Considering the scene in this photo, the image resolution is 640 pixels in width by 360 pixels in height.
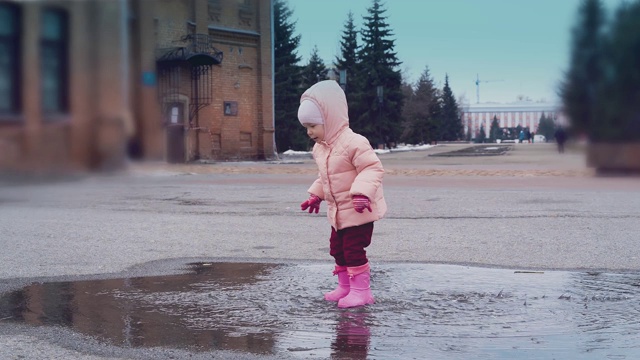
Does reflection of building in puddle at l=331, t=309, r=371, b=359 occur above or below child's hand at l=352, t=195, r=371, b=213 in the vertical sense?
below

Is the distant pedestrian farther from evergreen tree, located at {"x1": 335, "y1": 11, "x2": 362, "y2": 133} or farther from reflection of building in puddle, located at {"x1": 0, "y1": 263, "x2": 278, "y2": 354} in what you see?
evergreen tree, located at {"x1": 335, "y1": 11, "x2": 362, "y2": 133}

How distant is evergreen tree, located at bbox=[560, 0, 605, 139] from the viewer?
2.08 metres

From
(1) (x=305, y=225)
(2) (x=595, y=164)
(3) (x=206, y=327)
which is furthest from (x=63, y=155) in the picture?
(1) (x=305, y=225)

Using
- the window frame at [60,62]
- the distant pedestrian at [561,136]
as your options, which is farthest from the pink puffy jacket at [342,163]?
the window frame at [60,62]

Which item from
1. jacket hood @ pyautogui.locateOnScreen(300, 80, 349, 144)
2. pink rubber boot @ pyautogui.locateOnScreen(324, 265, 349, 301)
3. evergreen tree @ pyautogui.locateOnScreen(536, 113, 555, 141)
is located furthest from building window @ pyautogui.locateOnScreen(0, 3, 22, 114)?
pink rubber boot @ pyautogui.locateOnScreen(324, 265, 349, 301)

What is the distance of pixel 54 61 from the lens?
1.14 meters

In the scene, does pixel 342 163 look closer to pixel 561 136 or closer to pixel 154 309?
pixel 154 309

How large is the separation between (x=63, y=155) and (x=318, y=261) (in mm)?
4786

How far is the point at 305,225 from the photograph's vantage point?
345 inches

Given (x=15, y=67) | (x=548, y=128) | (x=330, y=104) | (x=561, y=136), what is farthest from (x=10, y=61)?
(x=330, y=104)

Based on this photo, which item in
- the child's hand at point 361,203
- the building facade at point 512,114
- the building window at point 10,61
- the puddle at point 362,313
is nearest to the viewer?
the building window at point 10,61

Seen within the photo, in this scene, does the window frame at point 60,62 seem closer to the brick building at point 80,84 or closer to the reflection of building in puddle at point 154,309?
the brick building at point 80,84

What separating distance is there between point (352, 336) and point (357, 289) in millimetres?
741

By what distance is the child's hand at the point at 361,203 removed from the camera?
365cm
